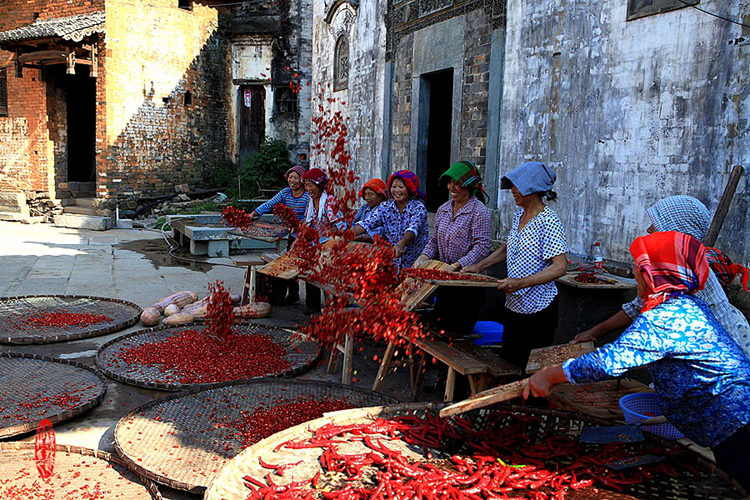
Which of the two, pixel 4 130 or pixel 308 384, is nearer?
pixel 308 384

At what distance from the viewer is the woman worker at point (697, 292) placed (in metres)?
2.81

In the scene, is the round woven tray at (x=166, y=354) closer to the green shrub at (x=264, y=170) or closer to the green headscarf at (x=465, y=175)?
the green headscarf at (x=465, y=175)

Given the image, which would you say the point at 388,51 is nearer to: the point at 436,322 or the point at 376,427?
the point at 436,322

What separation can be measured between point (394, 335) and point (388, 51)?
304 inches

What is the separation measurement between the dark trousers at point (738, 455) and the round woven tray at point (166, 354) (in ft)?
10.5

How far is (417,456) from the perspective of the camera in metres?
2.92

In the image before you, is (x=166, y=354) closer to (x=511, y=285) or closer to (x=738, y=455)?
(x=511, y=285)

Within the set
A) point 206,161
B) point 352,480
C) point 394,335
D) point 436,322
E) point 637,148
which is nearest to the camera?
point 352,480

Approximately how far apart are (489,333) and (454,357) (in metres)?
0.71

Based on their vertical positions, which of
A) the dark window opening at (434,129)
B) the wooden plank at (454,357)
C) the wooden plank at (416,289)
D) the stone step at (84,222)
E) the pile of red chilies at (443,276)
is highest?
the dark window opening at (434,129)

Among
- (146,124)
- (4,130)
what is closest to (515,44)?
(146,124)

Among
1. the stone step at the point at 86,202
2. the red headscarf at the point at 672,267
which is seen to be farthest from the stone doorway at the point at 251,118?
the red headscarf at the point at 672,267

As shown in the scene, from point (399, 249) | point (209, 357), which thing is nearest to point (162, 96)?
point (209, 357)

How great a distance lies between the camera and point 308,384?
4.54 m
